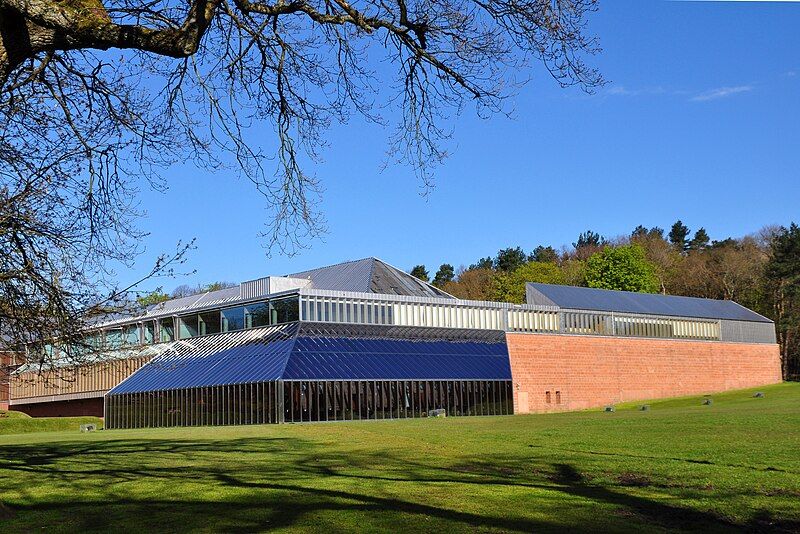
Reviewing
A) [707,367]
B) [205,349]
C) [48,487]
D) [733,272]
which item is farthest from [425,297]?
[733,272]

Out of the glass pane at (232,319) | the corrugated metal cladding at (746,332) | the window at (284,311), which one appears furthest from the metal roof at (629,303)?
the glass pane at (232,319)

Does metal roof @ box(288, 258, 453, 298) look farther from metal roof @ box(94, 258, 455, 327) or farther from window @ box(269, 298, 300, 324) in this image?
window @ box(269, 298, 300, 324)

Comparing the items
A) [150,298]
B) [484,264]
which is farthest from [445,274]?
[150,298]

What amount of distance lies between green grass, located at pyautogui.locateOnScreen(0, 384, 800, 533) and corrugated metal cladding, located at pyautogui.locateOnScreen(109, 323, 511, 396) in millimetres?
19121

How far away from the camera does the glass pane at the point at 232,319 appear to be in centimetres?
4416

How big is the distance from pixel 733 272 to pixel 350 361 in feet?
175

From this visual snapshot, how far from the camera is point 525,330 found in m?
49.4

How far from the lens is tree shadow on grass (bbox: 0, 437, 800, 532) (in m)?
8.99

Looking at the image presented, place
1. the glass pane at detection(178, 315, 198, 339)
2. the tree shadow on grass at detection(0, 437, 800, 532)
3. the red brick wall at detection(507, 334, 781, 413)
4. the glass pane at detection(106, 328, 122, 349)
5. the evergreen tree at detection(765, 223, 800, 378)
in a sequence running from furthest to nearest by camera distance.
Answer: the evergreen tree at detection(765, 223, 800, 378) → the red brick wall at detection(507, 334, 781, 413) → the glass pane at detection(178, 315, 198, 339) → the glass pane at detection(106, 328, 122, 349) → the tree shadow on grass at detection(0, 437, 800, 532)

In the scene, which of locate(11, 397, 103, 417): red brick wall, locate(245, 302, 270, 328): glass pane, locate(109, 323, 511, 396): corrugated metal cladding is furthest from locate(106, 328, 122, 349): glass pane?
locate(11, 397, 103, 417): red brick wall

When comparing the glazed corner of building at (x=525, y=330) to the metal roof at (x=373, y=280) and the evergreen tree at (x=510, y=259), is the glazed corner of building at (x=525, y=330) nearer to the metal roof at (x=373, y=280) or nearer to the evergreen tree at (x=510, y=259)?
the metal roof at (x=373, y=280)

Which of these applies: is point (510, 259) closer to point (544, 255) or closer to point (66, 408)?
point (544, 255)

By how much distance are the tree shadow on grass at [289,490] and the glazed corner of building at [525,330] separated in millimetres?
21414

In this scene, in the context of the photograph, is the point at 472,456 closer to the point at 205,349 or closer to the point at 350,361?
the point at 350,361
